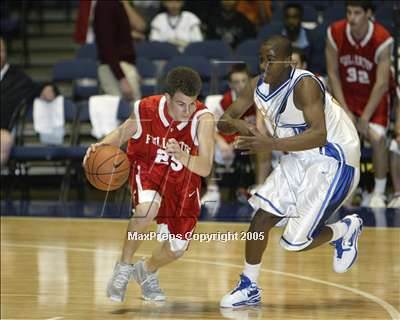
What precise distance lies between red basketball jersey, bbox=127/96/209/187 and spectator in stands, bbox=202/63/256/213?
2884 mm

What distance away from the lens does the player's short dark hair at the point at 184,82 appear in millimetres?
7141

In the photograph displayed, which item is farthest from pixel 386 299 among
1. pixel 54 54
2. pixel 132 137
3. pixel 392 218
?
pixel 54 54

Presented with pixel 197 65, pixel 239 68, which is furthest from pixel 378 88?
pixel 197 65

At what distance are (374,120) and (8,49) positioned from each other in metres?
5.69

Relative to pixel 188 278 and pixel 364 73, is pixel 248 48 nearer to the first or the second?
pixel 364 73

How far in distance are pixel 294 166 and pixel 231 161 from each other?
3730mm

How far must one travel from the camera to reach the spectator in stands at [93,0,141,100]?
1215 cm

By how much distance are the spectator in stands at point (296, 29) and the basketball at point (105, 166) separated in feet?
18.1

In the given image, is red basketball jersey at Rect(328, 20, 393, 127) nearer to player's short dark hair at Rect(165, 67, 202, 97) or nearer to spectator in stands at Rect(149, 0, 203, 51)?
→ spectator in stands at Rect(149, 0, 203, 51)

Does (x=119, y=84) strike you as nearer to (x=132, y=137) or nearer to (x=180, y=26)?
(x=180, y=26)

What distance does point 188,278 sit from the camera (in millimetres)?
8891

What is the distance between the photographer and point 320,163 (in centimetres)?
753

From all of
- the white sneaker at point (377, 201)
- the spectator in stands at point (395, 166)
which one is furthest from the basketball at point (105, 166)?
the white sneaker at point (377, 201)

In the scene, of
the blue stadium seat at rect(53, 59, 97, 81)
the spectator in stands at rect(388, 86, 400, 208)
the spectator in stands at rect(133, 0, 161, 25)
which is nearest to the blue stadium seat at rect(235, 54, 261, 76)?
the spectator in stands at rect(388, 86, 400, 208)
